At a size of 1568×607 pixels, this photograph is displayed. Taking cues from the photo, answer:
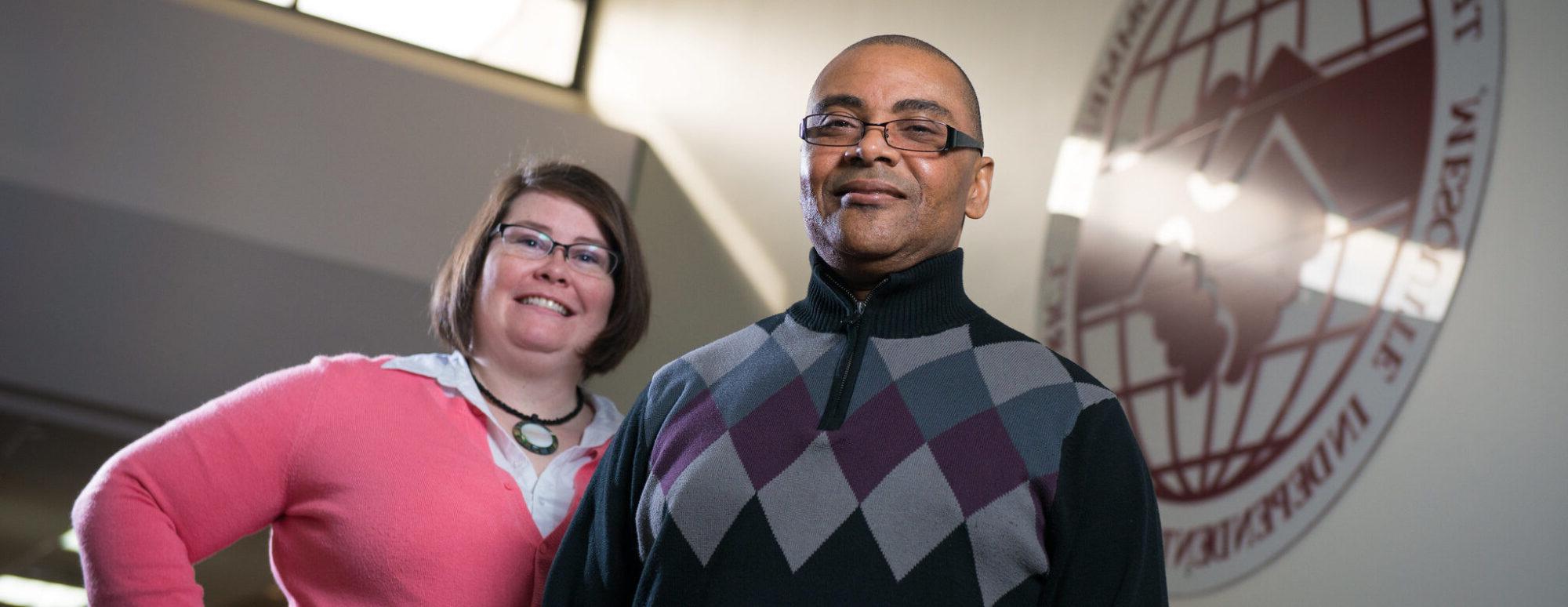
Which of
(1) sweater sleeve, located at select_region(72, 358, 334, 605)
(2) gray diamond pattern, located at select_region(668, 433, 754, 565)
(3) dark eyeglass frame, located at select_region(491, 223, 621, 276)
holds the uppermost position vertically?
(3) dark eyeglass frame, located at select_region(491, 223, 621, 276)

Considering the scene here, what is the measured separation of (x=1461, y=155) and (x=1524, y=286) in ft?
0.73

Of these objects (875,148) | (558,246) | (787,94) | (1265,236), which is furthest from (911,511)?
(787,94)

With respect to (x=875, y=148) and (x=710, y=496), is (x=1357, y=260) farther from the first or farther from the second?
(x=710, y=496)

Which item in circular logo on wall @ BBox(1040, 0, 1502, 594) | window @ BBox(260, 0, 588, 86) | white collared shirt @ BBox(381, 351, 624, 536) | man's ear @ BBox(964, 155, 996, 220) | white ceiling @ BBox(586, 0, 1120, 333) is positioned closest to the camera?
man's ear @ BBox(964, 155, 996, 220)

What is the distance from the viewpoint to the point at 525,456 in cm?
200

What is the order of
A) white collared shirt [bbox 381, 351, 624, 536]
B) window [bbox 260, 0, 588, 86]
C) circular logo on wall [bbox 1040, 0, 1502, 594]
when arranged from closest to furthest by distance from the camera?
white collared shirt [bbox 381, 351, 624, 536], circular logo on wall [bbox 1040, 0, 1502, 594], window [bbox 260, 0, 588, 86]

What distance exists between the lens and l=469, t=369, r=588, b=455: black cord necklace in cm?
202

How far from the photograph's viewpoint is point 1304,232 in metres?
2.30

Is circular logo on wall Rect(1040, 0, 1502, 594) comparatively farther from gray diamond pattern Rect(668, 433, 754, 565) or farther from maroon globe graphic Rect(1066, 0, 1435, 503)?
gray diamond pattern Rect(668, 433, 754, 565)

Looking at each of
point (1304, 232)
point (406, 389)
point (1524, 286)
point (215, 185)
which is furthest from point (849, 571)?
point (215, 185)

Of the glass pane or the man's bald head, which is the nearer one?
the man's bald head

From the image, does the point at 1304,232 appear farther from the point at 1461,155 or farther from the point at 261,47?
the point at 261,47

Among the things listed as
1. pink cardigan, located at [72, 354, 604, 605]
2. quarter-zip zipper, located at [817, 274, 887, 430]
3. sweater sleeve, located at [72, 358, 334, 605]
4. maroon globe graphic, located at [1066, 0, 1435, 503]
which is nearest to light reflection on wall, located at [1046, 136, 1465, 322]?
maroon globe graphic, located at [1066, 0, 1435, 503]

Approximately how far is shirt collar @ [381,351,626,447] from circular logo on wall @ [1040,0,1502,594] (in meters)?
1.04
